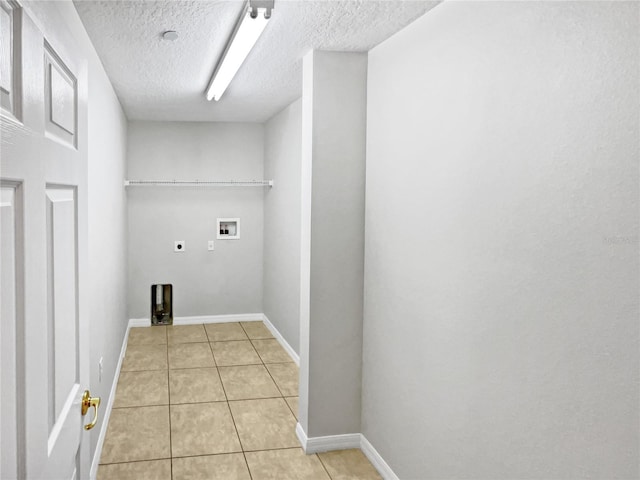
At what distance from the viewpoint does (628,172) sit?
4.70ft

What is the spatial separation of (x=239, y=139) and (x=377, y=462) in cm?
433

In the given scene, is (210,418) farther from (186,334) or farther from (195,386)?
(186,334)

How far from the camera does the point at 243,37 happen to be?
2693 millimetres

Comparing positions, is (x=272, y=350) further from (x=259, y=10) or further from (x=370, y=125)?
(x=259, y=10)

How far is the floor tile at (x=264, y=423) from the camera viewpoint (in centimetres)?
335

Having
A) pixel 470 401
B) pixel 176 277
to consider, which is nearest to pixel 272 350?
pixel 176 277

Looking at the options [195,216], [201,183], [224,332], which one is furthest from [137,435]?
[201,183]

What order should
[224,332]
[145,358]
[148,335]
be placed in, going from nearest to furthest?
[145,358] → [148,335] → [224,332]

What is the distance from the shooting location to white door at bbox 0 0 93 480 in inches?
32.4

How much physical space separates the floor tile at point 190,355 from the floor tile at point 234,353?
78 millimetres

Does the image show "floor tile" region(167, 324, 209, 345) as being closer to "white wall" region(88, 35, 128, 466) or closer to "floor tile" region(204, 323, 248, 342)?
"floor tile" region(204, 323, 248, 342)

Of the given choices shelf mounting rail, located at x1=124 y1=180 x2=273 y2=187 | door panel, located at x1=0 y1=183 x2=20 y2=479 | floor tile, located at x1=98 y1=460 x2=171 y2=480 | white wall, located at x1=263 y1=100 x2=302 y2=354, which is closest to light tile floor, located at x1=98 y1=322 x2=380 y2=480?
floor tile, located at x1=98 y1=460 x2=171 y2=480

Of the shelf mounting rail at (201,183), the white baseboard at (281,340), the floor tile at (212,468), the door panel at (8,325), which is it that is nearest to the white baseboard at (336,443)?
the floor tile at (212,468)

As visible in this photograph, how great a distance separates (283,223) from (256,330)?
141 cm
